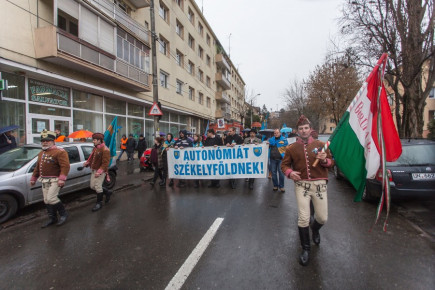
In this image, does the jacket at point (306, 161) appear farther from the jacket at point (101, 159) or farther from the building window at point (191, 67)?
the building window at point (191, 67)

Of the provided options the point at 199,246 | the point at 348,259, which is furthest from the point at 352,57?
the point at 199,246

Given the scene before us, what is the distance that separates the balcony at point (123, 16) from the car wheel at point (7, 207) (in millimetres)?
10120

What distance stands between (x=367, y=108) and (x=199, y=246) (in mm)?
3024

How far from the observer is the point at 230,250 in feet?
10.6

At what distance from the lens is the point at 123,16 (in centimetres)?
1306

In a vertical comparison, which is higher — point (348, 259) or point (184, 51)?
point (184, 51)

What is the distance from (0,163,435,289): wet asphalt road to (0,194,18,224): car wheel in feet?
1.36

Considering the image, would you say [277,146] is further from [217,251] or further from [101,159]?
[101,159]

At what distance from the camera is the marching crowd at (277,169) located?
3.03m

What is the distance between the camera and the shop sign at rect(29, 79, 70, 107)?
935cm

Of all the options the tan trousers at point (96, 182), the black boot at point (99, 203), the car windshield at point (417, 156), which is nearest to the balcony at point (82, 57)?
the tan trousers at point (96, 182)

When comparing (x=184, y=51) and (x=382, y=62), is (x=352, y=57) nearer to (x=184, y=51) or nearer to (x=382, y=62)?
(x=382, y=62)

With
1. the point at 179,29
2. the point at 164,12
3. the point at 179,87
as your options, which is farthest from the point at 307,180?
the point at 179,29

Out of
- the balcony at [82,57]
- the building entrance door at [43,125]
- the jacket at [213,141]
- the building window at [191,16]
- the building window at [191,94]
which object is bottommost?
the jacket at [213,141]
